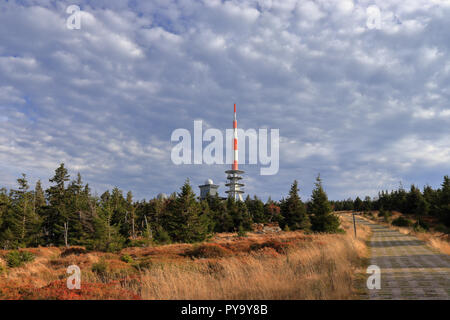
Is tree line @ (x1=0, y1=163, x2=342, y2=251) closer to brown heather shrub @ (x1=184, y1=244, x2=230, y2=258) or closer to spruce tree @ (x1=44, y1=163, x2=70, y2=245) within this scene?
spruce tree @ (x1=44, y1=163, x2=70, y2=245)

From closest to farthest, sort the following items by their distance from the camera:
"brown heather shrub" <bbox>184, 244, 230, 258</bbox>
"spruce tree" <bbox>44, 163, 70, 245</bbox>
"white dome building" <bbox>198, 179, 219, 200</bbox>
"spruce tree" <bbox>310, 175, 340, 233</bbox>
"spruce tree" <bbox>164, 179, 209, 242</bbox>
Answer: "brown heather shrub" <bbox>184, 244, 230, 258</bbox>, "spruce tree" <bbox>310, 175, 340, 233</bbox>, "spruce tree" <bbox>164, 179, 209, 242</bbox>, "spruce tree" <bbox>44, 163, 70, 245</bbox>, "white dome building" <bbox>198, 179, 219, 200</bbox>

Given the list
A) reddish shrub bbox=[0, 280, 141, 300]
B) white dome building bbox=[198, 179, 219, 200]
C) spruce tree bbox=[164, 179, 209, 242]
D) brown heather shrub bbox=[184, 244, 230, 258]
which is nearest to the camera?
reddish shrub bbox=[0, 280, 141, 300]

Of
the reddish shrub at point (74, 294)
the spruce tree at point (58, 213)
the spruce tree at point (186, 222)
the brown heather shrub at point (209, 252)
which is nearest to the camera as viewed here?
the reddish shrub at point (74, 294)

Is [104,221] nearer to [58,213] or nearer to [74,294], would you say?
[58,213]

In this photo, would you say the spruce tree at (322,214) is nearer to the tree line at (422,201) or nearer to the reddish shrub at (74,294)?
the tree line at (422,201)

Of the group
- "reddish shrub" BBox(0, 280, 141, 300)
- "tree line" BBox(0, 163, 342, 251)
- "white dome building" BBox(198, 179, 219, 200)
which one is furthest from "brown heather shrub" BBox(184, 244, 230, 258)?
"white dome building" BBox(198, 179, 219, 200)

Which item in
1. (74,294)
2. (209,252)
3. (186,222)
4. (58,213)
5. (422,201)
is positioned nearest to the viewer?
(74,294)

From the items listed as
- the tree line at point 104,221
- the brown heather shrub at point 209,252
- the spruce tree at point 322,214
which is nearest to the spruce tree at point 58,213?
the tree line at point 104,221

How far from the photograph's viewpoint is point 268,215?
84.6 metres

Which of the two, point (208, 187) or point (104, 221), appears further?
point (208, 187)

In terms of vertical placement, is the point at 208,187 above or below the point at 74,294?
above

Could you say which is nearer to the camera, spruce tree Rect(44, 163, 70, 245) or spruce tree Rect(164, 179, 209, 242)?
spruce tree Rect(164, 179, 209, 242)

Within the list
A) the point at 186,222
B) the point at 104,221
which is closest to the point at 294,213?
the point at 186,222
